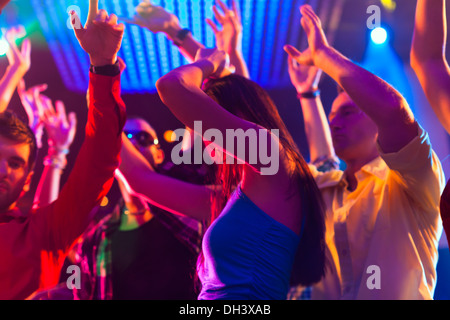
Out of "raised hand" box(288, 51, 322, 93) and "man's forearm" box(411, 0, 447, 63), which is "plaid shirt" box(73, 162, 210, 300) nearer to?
"raised hand" box(288, 51, 322, 93)

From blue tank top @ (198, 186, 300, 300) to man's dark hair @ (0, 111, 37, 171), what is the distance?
836 mm

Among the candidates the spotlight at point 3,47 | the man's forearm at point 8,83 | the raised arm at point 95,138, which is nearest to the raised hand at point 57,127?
the man's forearm at point 8,83

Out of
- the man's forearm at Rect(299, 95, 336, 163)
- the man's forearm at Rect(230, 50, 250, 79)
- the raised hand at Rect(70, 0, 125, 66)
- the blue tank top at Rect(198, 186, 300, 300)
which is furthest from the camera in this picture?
the man's forearm at Rect(299, 95, 336, 163)

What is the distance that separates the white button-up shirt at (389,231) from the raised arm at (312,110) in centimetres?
28

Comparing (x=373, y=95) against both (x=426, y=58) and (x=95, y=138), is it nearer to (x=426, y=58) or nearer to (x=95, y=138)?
(x=426, y=58)

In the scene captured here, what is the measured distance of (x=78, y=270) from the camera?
75.5 inches

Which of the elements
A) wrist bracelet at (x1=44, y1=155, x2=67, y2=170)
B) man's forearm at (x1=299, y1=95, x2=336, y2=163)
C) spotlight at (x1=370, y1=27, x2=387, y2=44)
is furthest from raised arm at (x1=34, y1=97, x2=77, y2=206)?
spotlight at (x1=370, y1=27, x2=387, y2=44)

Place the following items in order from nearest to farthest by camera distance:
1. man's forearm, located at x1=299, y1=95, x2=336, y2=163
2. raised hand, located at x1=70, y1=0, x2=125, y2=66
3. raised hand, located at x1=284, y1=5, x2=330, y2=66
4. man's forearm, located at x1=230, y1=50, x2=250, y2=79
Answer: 1. raised hand, located at x1=70, y1=0, x2=125, y2=66
2. raised hand, located at x1=284, y1=5, x2=330, y2=66
3. man's forearm, located at x1=230, y1=50, x2=250, y2=79
4. man's forearm, located at x1=299, y1=95, x2=336, y2=163

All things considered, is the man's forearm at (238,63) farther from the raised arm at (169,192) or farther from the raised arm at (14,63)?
the raised arm at (14,63)

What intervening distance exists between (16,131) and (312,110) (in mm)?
1126

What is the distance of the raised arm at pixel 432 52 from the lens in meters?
1.11

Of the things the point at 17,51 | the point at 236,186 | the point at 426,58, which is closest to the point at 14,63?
the point at 17,51

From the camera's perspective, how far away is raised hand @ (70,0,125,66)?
1081 millimetres

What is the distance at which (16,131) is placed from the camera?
4.78 feet
